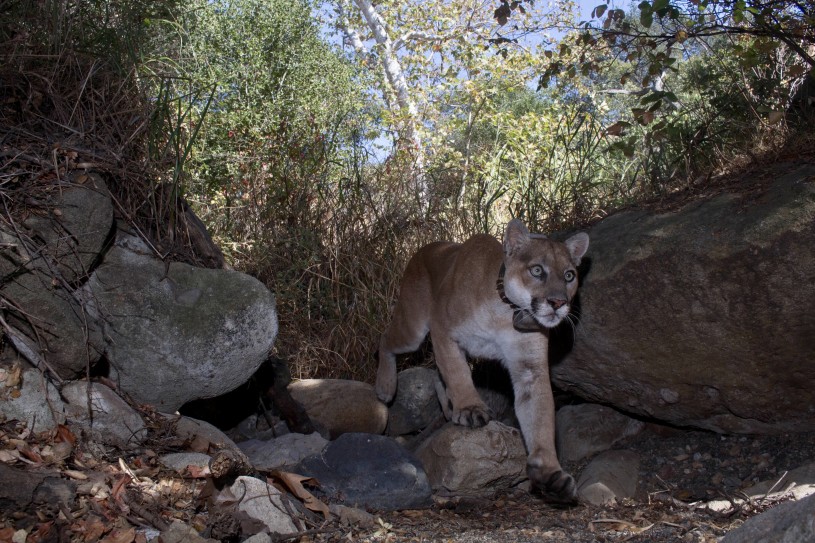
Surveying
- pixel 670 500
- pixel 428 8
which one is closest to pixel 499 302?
pixel 670 500

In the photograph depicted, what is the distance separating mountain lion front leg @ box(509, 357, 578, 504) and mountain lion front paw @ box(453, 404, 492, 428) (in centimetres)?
26

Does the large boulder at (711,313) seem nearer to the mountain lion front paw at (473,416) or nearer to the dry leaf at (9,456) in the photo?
the mountain lion front paw at (473,416)

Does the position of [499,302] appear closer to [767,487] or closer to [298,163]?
[767,487]

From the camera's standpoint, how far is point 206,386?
511cm

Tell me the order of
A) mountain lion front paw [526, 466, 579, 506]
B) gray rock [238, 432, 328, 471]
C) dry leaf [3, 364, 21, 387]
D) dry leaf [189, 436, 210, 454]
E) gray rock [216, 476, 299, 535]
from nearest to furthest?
1. gray rock [216, 476, 299, 535]
2. dry leaf [3, 364, 21, 387]
3. dry leaf [189, 436, 210, 454]
4. mountain lion front paw [526, 466, 579, 506]
5. gray rock [238, 432, 328, 471]

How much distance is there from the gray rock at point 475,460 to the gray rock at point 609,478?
508 millimetres

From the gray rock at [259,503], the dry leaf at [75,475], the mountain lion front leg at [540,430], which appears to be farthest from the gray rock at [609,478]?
the dry leaf at [75,475]

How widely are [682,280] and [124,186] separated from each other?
13.4ft

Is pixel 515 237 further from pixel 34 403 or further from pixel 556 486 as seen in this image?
pixel 34 403

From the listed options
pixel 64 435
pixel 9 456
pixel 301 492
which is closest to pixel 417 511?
pixel 301 492

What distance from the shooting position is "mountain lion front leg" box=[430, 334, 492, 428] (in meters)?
5.65

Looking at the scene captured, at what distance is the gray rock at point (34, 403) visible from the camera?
4012 millimetres

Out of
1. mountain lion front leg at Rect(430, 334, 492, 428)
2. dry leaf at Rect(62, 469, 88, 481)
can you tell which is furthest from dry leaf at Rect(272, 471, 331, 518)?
mountain lion front leg at Rect(430, 334, 492, 428)

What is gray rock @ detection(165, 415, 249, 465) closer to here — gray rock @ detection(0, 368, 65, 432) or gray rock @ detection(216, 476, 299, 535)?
gray rock @ detection(216, 476, 299, 535)
